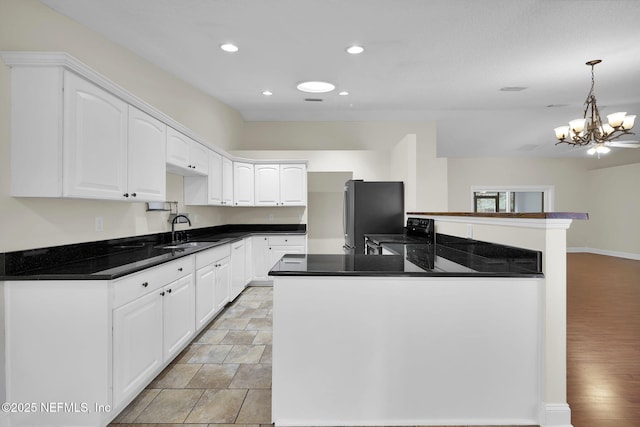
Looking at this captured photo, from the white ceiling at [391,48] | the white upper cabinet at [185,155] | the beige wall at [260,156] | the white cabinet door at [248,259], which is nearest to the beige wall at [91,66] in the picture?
the beige wall at [260,156]

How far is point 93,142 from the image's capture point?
6.73 feet

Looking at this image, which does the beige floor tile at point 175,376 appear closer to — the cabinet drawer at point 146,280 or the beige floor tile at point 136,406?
the beige floor tile at point 136,406

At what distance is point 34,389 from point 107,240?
1.14 metres

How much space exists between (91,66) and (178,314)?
2058 mm

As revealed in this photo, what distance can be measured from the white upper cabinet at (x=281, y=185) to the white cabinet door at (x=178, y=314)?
259 cm

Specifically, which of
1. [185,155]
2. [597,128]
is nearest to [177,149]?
[185,155]

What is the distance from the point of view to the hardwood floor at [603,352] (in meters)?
2.00

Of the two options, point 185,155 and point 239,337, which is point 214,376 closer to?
point 239,337

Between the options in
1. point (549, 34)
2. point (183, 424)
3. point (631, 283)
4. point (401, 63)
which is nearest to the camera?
point (183, 424)

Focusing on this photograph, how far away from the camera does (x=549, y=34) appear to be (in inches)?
124

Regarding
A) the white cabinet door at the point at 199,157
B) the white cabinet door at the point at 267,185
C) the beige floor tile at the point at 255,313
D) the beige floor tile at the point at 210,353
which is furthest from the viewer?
the white cabinet door at the point at 267,185

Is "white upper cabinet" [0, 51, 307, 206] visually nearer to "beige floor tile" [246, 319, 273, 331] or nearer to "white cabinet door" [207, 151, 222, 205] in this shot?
"white cabinet door" [207, 151, 222, 205]

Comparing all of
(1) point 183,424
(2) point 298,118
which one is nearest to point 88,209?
(1) point 183,424

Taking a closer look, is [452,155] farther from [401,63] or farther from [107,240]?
[107,240]
